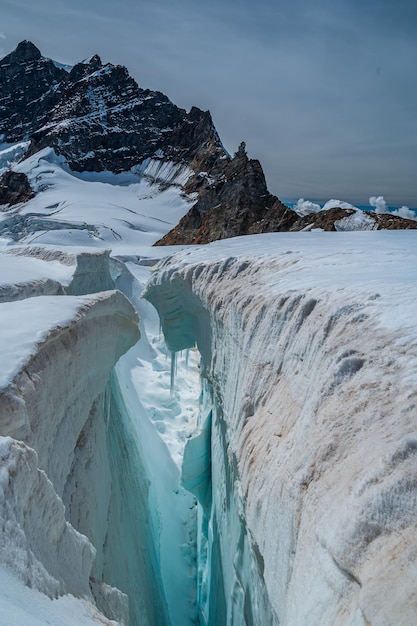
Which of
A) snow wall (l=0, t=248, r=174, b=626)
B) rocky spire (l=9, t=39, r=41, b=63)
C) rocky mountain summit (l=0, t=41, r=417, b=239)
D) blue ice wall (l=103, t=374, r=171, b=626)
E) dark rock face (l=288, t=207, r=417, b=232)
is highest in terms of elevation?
rocky spire (l=9, t=39, r=41, b=63)

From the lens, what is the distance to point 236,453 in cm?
328

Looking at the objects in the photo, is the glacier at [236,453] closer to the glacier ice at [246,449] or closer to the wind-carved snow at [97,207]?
the glacier ice at [246,449]

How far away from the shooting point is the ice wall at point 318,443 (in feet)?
4.50

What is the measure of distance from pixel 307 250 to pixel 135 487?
3.69 metres

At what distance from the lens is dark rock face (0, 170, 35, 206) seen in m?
46.7

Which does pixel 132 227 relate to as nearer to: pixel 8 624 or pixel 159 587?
pixel 159 587

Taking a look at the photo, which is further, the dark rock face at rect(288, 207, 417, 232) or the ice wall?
the dark rock face at rect(288, 207, 417, 232)

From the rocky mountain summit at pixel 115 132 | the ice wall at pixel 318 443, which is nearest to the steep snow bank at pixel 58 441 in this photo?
the ice wall at pixel 318 443

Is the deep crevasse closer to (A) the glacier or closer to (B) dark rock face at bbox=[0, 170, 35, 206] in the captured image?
(A) the glacier

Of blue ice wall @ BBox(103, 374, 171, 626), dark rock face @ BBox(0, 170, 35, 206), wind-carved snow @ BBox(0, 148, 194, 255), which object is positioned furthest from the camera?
dark rock face @ BBox(0, 170, 35, 206)

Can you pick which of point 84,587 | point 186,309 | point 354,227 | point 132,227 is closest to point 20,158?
point 132,227

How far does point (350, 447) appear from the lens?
1.68 metres

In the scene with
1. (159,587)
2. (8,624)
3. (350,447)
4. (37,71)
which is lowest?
(159,587)

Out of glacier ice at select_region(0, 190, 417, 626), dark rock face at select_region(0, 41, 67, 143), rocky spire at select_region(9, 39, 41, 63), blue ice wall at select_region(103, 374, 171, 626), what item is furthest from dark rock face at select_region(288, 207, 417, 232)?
rocky spire at select_region(9, 39, 41, 63)
